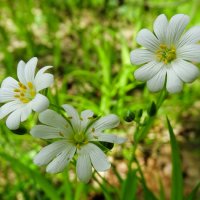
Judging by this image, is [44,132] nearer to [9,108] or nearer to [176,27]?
[9,108]

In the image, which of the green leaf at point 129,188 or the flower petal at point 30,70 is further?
the green leaf at point 129,188

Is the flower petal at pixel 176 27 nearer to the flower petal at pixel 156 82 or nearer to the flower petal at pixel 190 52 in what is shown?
the flower petal at pixel 190 52

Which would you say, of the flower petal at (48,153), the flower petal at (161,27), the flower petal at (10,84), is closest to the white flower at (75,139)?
the flower petal at (48,153)

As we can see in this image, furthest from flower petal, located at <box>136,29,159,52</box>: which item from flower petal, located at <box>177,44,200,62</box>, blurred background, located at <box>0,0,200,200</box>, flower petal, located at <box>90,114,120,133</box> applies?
blurred background, located at <box>0,0,200,200</box>

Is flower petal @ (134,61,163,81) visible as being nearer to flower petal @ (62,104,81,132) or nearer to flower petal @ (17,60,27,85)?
flower petal @ (62,104,81,132)

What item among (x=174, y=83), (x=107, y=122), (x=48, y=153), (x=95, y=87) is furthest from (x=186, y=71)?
(x=95, y=87)

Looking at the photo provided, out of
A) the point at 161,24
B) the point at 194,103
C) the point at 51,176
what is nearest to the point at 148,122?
the point at 161,24

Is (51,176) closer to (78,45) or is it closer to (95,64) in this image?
(95,64)
